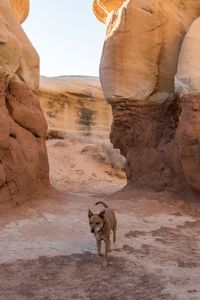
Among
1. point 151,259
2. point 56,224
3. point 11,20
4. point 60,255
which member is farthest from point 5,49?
point 151,259

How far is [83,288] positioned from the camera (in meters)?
2.99

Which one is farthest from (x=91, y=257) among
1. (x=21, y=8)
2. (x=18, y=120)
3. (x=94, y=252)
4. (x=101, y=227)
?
(x=21, y=8)

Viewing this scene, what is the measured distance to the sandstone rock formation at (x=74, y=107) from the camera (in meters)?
20.9

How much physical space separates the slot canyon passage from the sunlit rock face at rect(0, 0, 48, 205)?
27mm

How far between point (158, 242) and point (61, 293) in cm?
237

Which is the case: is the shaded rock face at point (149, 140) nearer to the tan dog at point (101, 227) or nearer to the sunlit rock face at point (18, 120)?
the sunlit rock face at point (18, 120)

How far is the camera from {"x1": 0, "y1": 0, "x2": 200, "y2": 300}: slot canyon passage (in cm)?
329

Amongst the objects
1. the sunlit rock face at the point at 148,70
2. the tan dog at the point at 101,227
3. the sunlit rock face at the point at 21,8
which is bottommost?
the tan dog at the point at 101,227

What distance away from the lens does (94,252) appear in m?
4.14

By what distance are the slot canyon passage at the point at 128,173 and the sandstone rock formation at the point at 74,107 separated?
832 cm

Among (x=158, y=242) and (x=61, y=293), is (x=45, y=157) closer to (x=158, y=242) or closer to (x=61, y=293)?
(x=158, y=242)

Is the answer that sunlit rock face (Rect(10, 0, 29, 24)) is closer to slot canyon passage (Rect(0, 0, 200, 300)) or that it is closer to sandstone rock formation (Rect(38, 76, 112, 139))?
slot canyon passage (Rect(0, 0, 200, 300))

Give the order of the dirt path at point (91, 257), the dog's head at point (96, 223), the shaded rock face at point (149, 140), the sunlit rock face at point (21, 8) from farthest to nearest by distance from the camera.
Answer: the sunlit rock face at point (21, 8) → the shaded rock face at point (149, 140) → the dog's head at point (96, 223) → the dirt path at point (91, 257)

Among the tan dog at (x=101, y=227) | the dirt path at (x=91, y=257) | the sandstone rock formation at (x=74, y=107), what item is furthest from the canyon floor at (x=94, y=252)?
the sandstone rock formation at (x=74, y=107)
